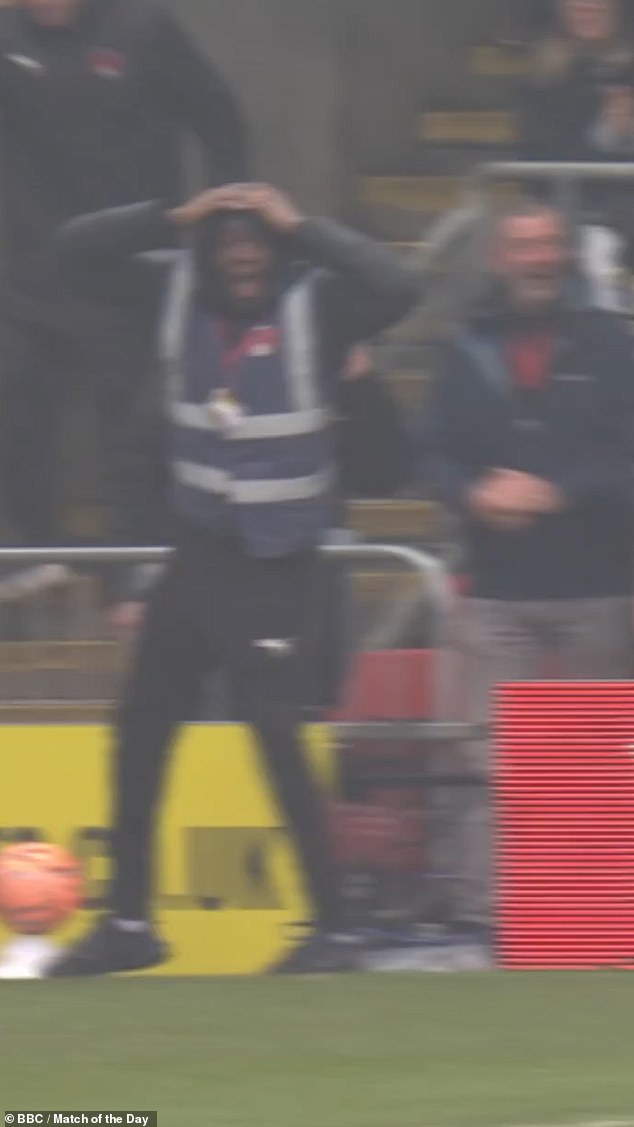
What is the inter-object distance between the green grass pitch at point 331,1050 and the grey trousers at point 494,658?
2.01ft

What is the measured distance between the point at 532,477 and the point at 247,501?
874 millimetres

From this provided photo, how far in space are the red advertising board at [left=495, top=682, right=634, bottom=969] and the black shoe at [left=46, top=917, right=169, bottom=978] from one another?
3.44 ft

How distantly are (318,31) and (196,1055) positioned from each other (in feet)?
17.4

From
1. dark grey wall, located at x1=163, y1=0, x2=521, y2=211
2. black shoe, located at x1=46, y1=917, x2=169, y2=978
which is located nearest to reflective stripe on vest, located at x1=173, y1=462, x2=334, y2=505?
black shoe, located at x1=46, y1=917, x2=169, y2=978

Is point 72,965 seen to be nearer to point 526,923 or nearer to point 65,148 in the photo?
point 526,923

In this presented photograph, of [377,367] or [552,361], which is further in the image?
[377,367]

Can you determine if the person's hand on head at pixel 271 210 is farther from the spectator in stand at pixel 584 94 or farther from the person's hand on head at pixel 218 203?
the spectator in stand at pixel 584 94

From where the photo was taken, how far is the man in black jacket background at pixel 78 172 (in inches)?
414

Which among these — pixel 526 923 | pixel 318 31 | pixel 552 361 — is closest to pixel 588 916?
pixel 526 923

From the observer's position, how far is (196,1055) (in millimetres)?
7805

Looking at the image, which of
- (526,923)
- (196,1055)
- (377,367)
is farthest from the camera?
(377,367)

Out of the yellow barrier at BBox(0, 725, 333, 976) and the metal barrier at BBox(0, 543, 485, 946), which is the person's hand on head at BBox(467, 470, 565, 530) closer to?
the metal barrier at BBox(0, 543, 485, 946)

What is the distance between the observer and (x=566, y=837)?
30.8 feet

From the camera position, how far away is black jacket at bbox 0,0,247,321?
10.5m
